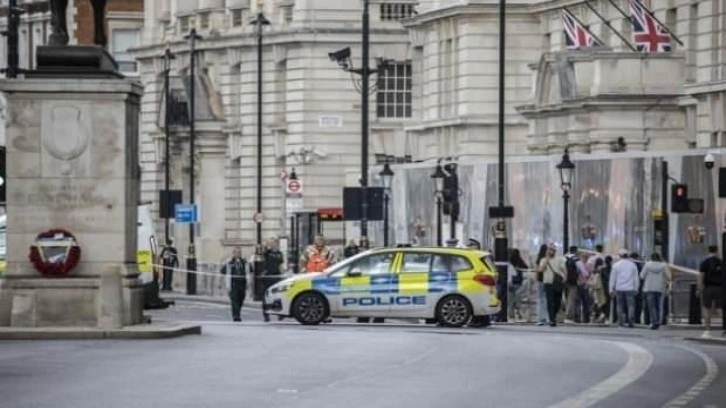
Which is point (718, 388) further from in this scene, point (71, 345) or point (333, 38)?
point (333, 38)

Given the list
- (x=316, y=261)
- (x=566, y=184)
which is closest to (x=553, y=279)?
(x=566, y=184)

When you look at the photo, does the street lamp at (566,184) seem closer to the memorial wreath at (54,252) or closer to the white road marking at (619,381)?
the white road marking at (619,381)

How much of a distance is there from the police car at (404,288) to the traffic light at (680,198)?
4.54 meters

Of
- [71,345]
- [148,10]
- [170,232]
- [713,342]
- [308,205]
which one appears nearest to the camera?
[71,345]

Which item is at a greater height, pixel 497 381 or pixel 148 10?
pixel 148 10

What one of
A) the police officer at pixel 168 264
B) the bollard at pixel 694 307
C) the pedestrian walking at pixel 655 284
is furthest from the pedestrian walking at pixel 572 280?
the police officer at pixel 168 264

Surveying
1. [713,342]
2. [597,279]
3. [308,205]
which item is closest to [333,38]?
[308,205]

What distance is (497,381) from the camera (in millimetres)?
31703

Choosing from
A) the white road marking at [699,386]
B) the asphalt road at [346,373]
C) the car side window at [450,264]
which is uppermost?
the car side window at [450,264]

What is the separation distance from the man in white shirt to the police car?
4.79 metres

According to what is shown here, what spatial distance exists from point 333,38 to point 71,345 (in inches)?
2764

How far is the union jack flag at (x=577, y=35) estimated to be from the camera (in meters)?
76.0

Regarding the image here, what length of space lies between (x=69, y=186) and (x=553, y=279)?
22.5 m

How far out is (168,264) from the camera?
318ft
